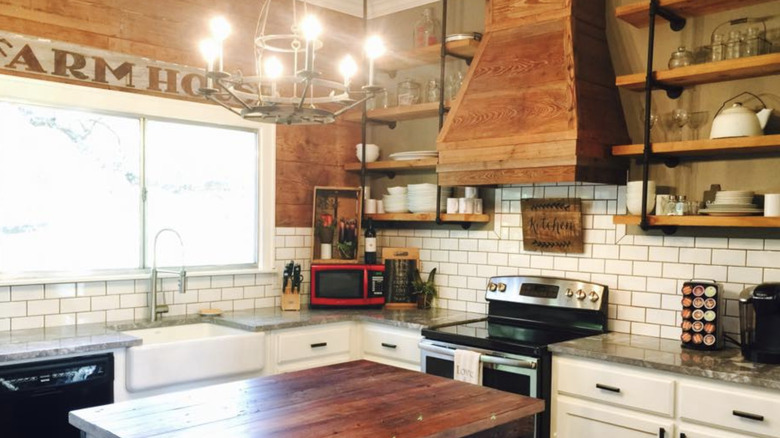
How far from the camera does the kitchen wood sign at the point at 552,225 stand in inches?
151

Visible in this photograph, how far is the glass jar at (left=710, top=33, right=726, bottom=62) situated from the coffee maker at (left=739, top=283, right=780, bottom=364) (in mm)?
1070

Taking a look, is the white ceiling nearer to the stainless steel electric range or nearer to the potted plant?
the potted plant

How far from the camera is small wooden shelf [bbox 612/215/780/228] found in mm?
2896

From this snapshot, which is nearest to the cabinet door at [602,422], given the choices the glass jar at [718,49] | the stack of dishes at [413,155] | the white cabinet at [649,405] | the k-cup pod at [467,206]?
the white cabinet at [649,405]

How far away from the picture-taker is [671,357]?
9.78 ft

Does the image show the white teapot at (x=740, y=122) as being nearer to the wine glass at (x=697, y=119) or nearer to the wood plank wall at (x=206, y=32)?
the wine glass at (x=697, y=119)

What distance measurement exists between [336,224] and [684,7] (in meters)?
2.53

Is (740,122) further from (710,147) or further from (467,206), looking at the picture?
(467,206)

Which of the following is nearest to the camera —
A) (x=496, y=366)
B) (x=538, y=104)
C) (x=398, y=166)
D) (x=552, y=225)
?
(x=496, y=366)

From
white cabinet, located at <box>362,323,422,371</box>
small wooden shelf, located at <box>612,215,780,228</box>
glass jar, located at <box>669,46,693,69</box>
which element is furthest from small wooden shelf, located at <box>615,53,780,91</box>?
white cabinet, located at <box>362,323,422,371</box>

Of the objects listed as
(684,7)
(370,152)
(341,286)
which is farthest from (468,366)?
(684,7)

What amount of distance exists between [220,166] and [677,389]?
9.50 ft

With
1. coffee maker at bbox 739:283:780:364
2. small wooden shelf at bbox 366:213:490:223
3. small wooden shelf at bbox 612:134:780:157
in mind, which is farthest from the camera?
small wooden shelf at bbox 366:213:490:223

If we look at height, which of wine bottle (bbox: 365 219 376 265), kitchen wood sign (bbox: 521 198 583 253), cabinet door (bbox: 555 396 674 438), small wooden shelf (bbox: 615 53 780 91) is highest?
small wooden shelf (bbox: 615 53 780 91)
